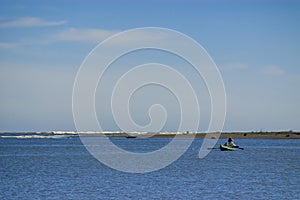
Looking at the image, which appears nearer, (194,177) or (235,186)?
(235,186)

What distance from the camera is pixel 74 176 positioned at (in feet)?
151

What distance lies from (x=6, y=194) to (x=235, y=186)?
46.6 feet

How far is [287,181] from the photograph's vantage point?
139ft

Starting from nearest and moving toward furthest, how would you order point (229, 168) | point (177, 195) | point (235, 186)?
point (177, 195) → point (235, 186) → point (229, 168)

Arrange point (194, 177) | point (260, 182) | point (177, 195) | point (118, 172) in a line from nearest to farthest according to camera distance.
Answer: point (177, 195) < point (260, 182) < point (194, 177) < point (118, 172)

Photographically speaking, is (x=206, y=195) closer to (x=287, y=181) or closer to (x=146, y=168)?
(x=287, y=181)

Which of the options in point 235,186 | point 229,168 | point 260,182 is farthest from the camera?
point 229,168

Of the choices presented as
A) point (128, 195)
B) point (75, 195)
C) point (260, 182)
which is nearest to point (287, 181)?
point (260, 182)

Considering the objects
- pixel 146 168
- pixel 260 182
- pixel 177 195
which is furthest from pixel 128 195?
pixel 146 168

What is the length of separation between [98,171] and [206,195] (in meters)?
18.1

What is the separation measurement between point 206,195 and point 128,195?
443cm

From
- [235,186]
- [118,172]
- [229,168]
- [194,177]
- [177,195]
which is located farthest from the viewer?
[229,168]

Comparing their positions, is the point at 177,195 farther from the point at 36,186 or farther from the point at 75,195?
the point at 36,186

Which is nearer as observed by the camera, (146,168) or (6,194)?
(6,194)
